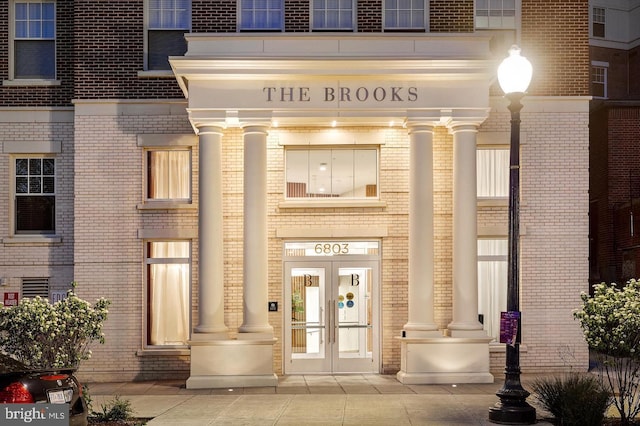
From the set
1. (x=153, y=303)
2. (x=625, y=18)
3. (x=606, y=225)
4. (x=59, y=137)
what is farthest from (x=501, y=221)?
(x=625, y=18)

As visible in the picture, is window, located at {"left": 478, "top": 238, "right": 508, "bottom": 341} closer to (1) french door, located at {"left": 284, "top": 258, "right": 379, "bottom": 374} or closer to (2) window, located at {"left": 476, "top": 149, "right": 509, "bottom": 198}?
(2) window, located at {"left": 476, "top": 149, "right": 509, "bottom": 198}

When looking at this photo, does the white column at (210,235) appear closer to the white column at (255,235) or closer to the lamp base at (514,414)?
the white column at (255,235)

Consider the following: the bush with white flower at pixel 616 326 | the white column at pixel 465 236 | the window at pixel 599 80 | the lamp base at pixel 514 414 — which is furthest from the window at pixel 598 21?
the lamp base at pixel 514 414

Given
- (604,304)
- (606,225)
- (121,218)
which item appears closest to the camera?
(604,304)

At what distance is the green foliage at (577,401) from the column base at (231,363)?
19.8 feet

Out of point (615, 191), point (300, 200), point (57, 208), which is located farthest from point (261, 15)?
point (615, 191)

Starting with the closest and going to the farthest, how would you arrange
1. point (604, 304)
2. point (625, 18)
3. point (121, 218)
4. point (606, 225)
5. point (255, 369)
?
point (604, 304) → point (255, 369) → point (121, 218) → point (606, 225) → point (625, 18)

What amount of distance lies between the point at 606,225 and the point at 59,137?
1986cm

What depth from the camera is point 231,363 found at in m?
17.1

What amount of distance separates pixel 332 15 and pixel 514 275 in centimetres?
852

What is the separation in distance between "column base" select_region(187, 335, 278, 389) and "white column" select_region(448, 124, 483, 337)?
384cm

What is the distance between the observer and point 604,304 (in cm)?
1243

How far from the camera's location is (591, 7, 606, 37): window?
140 ft

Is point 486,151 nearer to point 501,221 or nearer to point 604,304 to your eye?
point 501,221
